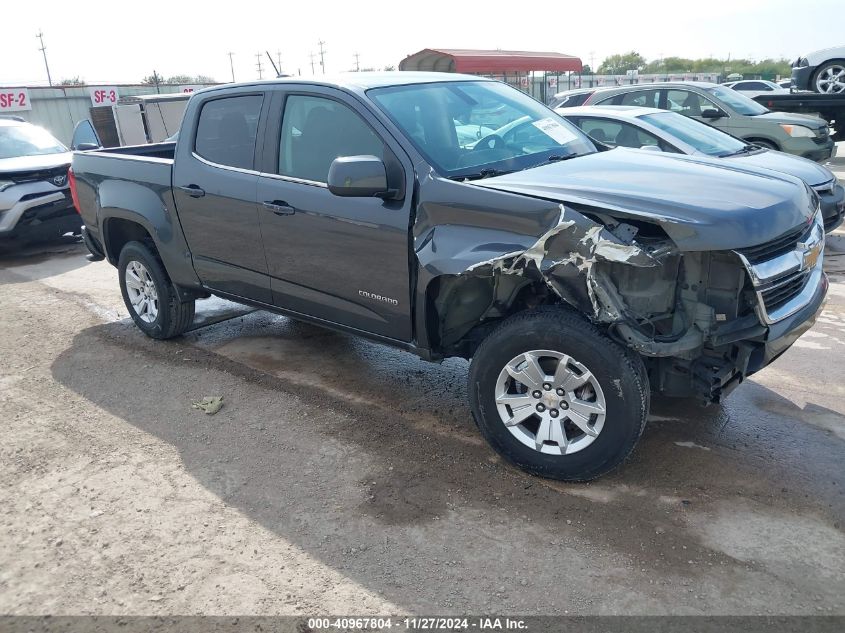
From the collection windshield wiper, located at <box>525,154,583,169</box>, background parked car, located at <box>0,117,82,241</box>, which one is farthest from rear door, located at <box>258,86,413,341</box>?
background parked car, located at <box>0,117,82,241</box>

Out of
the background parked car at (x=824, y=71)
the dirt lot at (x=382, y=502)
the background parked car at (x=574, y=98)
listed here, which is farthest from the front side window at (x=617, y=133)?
the background parked car at (x=824, y=71)

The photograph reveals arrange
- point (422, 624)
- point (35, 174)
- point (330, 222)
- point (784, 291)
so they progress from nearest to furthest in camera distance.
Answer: point (422, 624) < point (784, 291) < point (330, 222) < point (35, 174)

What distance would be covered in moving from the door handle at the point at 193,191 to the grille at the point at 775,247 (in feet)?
11.3

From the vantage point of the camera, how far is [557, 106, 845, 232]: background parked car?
717 cm

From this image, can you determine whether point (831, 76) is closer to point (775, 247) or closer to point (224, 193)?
point (775, 247)

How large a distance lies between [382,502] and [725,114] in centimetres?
887

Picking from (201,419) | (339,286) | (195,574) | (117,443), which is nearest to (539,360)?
(339,286)

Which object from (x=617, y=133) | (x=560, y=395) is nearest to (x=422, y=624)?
(x=560, y=395)

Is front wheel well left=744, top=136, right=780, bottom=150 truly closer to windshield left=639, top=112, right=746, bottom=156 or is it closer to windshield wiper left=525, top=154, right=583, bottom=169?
windshield left=639, top=112, right=746, bottom=156

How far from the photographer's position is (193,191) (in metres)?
4.98

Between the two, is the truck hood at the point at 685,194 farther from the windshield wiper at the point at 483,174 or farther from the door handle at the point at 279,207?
the door handle at the point at 279,207

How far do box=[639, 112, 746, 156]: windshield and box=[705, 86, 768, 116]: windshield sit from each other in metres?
2.91

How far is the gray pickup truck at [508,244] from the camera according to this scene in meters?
3.21

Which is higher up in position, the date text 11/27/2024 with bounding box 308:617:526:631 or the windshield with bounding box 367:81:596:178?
the windshield with bounding box 367:81:596:178
